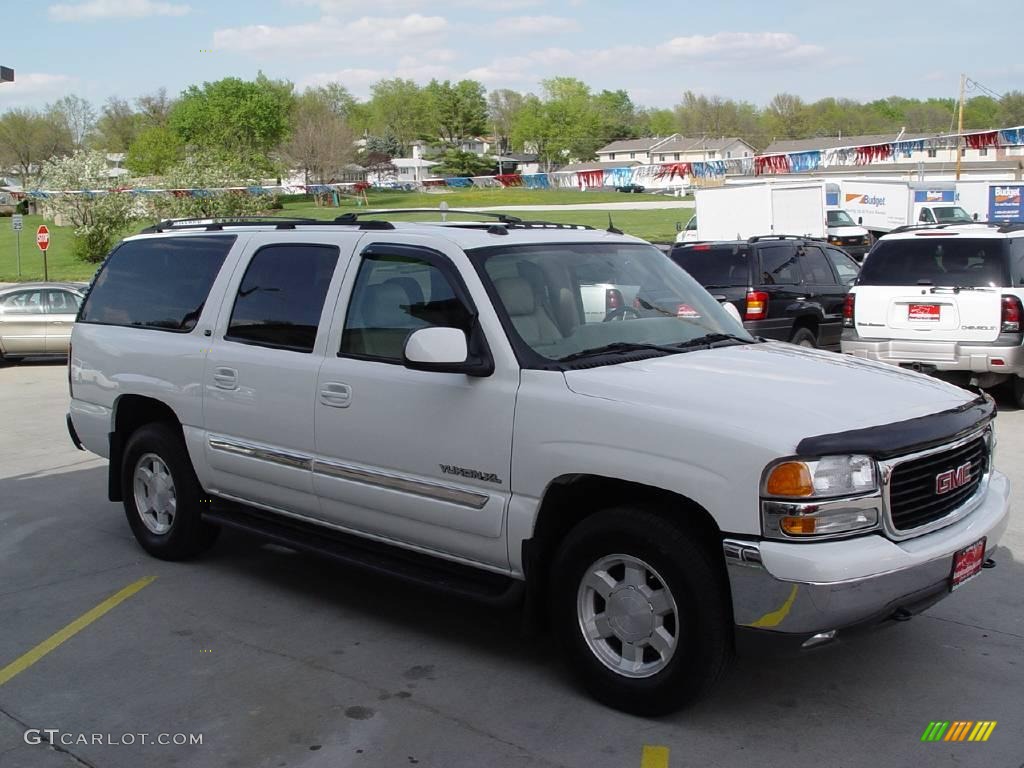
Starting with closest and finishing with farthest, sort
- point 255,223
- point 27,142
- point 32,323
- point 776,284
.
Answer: point 255,223 → point 776,284 → point 32,323 → point 27,142

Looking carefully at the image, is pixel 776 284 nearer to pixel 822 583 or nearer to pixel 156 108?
pixel 822 583

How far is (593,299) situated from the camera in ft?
17.2

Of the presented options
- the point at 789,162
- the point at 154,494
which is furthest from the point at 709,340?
the point at 789,162

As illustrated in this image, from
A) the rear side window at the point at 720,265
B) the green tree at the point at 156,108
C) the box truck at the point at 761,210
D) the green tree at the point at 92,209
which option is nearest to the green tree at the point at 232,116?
the green tree at the point at 156,108

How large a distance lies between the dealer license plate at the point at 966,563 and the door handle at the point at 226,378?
12.0ft

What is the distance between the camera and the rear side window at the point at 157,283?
643 cm

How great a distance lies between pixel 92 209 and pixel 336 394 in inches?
1802

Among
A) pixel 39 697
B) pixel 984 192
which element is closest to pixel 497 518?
pixel 39 697

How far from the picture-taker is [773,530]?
3.89 m

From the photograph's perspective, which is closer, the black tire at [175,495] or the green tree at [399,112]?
the black tire at [175,495]

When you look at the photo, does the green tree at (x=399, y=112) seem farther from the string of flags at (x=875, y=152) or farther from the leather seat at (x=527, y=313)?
the leather seat at (x=527, y=313)

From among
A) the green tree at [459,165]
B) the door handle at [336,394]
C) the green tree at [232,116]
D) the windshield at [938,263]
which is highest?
the green tree at [232,116]

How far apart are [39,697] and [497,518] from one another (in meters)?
2.13

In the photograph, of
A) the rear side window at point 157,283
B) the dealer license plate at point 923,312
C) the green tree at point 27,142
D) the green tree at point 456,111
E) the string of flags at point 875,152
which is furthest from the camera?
the green tree at point 456,111
